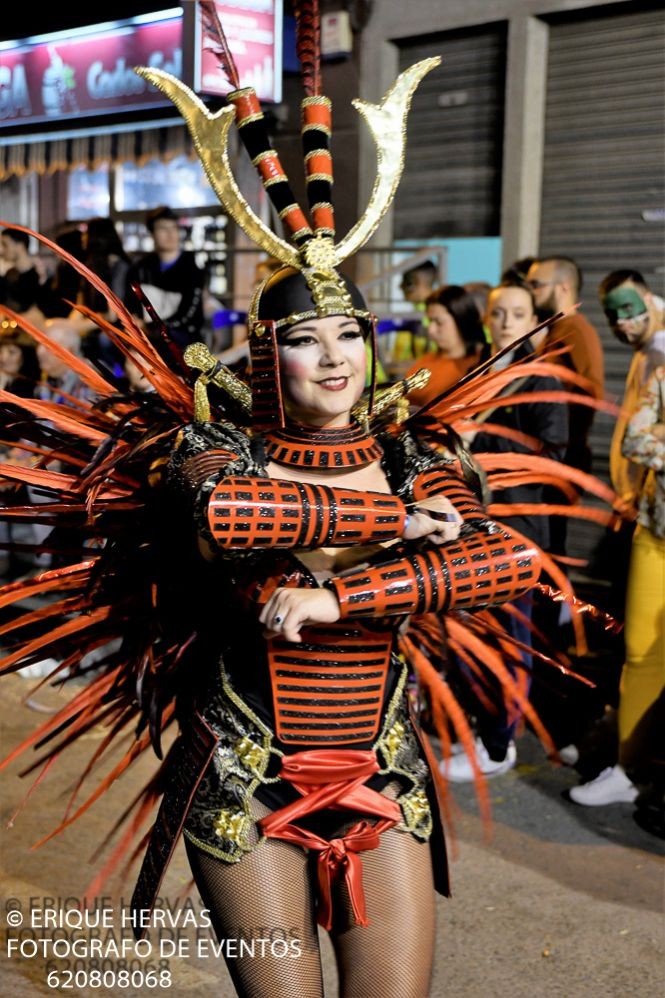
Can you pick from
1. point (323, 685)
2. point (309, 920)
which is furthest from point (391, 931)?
point (323, 685)

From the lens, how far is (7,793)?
4613mm

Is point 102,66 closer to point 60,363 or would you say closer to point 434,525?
point 60,363

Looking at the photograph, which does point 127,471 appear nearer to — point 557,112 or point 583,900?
point 583,900

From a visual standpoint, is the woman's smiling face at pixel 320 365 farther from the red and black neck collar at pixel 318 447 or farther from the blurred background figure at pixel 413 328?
the blurred background figure at pixel 413 328

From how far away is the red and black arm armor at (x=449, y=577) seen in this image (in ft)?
6.89

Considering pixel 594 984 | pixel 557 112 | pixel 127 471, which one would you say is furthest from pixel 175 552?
pixel 557 112

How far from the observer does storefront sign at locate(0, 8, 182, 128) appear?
11.2m

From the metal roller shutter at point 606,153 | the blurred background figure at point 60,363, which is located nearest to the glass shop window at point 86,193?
the metal roller shutter at point 606,153

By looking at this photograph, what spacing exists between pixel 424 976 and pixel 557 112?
7345 mm

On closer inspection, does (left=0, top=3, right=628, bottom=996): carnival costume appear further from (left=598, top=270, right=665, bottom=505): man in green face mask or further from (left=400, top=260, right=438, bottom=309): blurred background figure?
(left=400, top=260, right=438, bottom=309): blurred background figure

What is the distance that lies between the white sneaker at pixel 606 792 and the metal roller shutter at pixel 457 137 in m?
5.38

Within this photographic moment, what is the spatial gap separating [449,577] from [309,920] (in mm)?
724

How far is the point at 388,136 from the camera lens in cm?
256

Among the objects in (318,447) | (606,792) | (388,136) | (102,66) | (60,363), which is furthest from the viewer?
(102,66)
